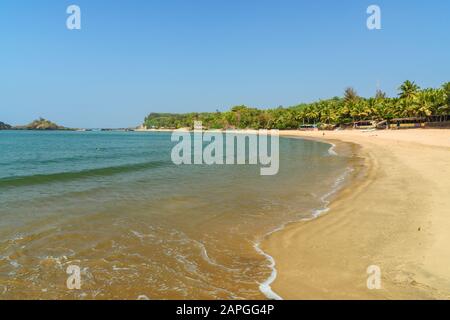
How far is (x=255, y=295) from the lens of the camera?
5.57m

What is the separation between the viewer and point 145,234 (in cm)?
910

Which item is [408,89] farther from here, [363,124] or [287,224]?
[287,224]

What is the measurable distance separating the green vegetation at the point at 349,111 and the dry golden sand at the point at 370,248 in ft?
207

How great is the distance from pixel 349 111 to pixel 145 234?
95942 mm

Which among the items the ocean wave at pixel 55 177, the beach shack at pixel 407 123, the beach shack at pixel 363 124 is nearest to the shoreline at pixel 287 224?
the ocean wave at pixel 55 177

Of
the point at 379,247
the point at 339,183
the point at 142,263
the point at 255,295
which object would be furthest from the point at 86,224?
the point at 339,183

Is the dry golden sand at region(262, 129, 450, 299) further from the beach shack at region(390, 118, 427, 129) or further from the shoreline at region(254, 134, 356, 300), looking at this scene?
the beach shack at region(390, 118, 427, 129)

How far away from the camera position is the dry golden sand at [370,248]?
5504 mm

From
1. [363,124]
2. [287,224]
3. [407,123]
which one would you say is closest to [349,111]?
[363,124]

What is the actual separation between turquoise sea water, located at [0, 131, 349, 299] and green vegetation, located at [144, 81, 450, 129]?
62311 mm

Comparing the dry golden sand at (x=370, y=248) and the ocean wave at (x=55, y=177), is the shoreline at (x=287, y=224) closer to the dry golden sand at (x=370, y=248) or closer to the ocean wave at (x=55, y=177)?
the dry golden sand at (x=370, y=248)

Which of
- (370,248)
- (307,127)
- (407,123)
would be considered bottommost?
(370,248)

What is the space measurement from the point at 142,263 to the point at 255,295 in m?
2.71

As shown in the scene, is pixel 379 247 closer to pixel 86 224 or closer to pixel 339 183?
pixel 86 224
